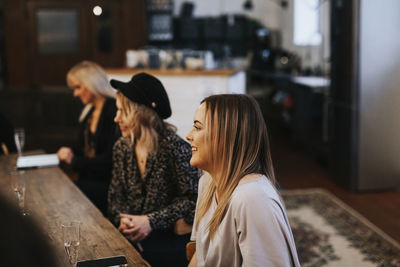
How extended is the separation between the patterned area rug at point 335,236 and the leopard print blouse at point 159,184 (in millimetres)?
1388

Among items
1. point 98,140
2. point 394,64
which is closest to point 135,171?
point 98,140

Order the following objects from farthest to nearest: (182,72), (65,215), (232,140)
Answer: (182,72) → (65,215) → (232,140)

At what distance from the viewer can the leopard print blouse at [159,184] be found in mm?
2631

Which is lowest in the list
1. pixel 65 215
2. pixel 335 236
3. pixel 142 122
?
pixel 335 236

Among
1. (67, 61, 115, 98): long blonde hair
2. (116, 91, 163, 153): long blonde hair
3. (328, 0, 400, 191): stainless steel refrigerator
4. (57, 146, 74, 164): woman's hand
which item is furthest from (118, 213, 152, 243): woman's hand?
(328, 0, 400, 191): stainless steel refrigerator

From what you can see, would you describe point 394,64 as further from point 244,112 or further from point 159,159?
point 244,112

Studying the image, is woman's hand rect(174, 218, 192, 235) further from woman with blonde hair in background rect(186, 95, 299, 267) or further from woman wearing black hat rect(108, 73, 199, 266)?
woman with blonde hair in background rect(186, 95, 299, 267)

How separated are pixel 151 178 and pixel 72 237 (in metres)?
0.97

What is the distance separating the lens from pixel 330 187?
5746mm

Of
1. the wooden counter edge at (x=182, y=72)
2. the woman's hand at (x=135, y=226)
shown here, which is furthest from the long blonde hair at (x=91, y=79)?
the wooden counter edge at (x=182, y=72)

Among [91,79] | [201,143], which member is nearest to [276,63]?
[91,79]

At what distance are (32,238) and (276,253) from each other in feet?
3.81

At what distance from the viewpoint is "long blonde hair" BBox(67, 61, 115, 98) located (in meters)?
3.78

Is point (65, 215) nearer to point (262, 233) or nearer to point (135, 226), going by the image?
point (135, 226)
